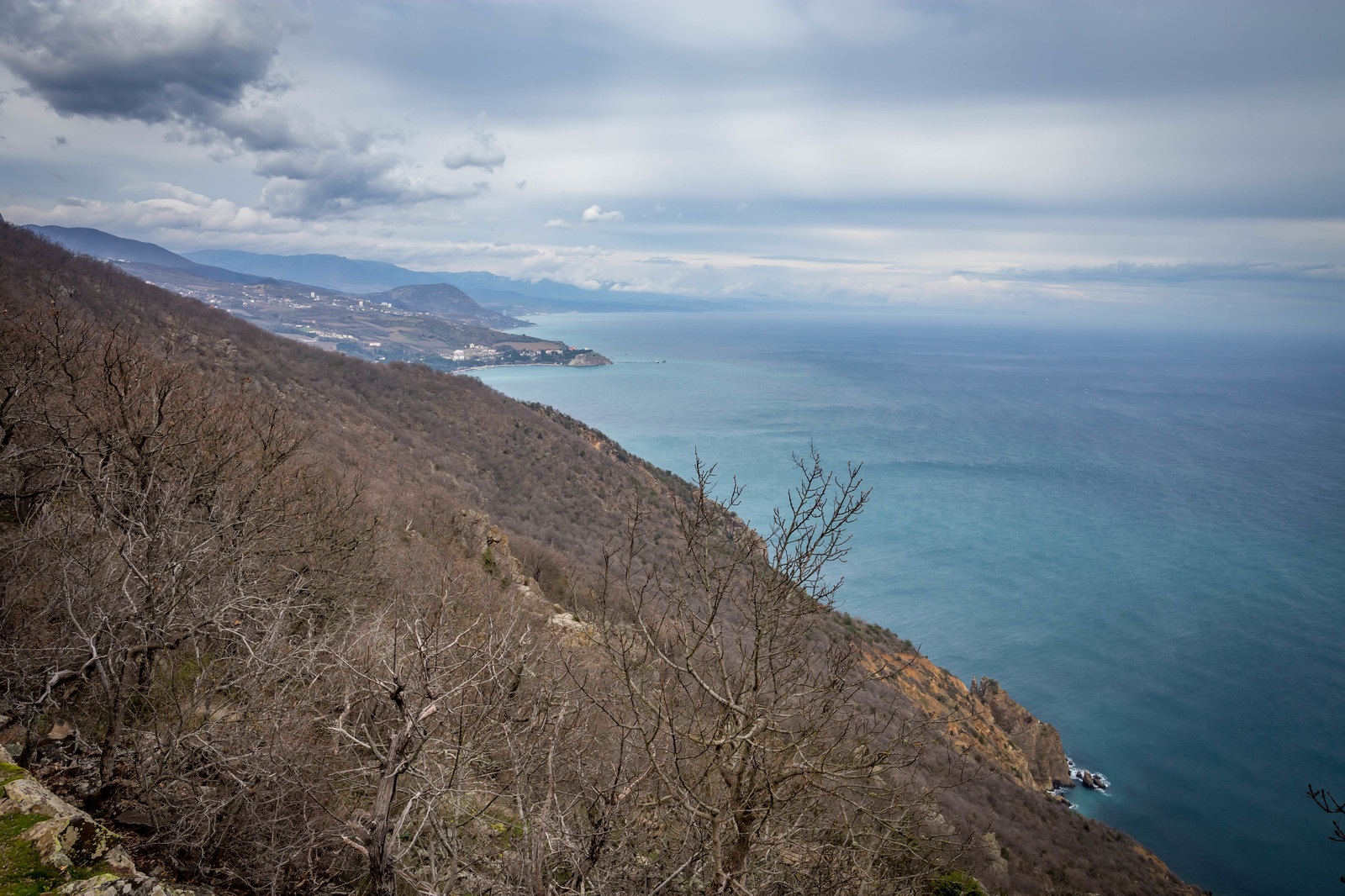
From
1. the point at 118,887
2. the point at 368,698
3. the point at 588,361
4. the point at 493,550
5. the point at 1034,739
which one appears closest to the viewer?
the point at 118,887

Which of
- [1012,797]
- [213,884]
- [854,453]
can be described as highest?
[213,884]

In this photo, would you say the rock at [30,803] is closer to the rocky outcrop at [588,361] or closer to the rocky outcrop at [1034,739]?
the rocky outcrop at [1034,739]

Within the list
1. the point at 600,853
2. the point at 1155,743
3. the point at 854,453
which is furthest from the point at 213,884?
the point at 854,453

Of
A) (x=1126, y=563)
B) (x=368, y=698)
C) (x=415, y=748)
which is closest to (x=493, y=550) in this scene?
(x=368, y=698)

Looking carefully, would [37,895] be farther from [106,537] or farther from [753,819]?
[106,537]

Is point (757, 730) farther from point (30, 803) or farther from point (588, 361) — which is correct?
point (588, 361)

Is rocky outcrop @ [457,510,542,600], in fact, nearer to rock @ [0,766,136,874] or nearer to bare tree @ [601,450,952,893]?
bare tree @ [601,450,952,893]

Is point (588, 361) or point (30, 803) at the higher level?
point (588, 361)
